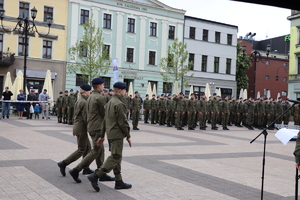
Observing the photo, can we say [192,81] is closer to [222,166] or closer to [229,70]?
[229,70]

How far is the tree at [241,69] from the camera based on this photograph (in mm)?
54812

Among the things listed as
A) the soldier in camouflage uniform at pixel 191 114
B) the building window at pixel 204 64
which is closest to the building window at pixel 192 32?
the building window at pixel 204 64

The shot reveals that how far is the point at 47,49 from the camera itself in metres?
38.3

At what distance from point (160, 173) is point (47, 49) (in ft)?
106

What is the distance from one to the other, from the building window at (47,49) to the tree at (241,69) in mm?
27148

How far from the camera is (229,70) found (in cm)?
5081

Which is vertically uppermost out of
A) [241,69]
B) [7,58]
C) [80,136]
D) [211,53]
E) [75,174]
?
[211,53]

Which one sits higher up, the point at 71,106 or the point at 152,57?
the point at 152,57

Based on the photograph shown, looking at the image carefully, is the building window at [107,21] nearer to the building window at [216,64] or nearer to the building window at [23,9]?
the building window at [23,9]

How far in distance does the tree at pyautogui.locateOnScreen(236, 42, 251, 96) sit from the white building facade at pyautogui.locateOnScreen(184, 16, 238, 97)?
13.1 ft

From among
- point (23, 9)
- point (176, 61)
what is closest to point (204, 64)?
point (176, 61)

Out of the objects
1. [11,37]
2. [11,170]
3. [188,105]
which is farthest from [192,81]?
[11,170]

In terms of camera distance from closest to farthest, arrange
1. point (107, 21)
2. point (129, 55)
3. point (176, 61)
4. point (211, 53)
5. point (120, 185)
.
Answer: point (120, 185)
point (176, 61)
point (107, 21)
point (129, 55)
point (211, 53)

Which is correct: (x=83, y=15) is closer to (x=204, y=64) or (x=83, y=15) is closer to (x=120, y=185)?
(x=204, y=64)
